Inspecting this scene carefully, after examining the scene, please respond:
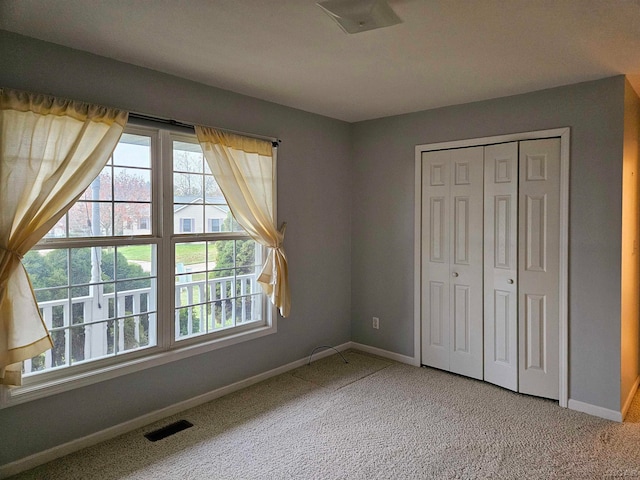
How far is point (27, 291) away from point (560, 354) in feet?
12.1

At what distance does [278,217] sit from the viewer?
3.84 m

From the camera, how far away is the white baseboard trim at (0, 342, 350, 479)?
239 cm

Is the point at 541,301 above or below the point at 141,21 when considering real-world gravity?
below

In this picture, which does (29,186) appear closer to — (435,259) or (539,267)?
(435,259)

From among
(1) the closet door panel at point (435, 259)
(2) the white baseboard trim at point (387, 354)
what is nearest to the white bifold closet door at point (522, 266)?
(1) the closet door panel at point (435, 259)

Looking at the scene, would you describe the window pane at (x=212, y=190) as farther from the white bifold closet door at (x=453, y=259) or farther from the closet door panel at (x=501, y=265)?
the closet door panel at (x=501, y=265)

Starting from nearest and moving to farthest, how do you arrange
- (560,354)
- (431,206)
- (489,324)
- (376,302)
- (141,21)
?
(141,21), (560,354), (489,324), (431,206), (376,302)

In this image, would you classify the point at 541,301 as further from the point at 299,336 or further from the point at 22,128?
the point at 22,128

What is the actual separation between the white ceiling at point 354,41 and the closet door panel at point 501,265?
620 mm

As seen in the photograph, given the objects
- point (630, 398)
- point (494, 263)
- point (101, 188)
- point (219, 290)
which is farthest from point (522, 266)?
point (101, 188)

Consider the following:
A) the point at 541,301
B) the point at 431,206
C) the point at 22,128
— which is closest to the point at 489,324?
the point at 541,301

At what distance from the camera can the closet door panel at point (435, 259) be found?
3916 mm

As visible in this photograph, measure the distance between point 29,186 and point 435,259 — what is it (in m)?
3.24

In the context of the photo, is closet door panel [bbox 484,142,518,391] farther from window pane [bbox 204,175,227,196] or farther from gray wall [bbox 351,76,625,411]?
window pane [bbox 204,175,227,196]
